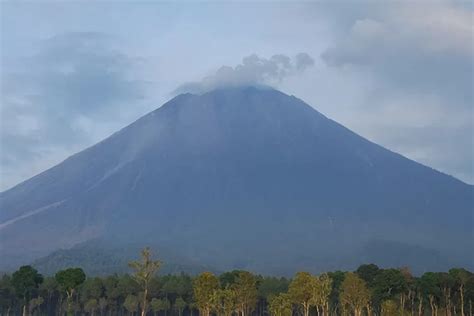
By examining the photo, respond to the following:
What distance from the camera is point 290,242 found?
639ft

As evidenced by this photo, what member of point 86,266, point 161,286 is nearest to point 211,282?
point 161,286

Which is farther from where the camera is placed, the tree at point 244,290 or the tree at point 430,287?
the tree at point 430,287

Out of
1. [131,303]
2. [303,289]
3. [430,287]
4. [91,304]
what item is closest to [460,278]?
[430,287]

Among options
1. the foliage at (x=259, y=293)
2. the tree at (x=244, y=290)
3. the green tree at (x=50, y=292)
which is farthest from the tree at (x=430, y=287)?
the green tree at (x=50, y=292)

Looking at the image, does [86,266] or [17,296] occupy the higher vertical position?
[86,266]

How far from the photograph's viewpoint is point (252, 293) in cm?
6850

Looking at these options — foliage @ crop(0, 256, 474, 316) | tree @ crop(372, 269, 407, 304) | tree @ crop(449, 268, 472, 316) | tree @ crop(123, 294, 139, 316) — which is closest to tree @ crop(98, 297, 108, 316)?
foliage @ crop(0, 256, 474, 316)

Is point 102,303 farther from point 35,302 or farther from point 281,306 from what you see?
point 281,306

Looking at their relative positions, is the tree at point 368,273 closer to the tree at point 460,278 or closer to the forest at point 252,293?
the forest at point 252,293

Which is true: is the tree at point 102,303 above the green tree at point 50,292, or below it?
below

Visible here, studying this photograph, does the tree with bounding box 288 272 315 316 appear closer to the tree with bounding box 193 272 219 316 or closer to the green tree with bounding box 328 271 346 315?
the tree with bounding box 193 272 219 316

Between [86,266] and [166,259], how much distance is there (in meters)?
19.7

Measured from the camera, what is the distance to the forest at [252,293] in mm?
60812

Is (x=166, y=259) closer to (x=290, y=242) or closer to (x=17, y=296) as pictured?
(x=290, y=242)
